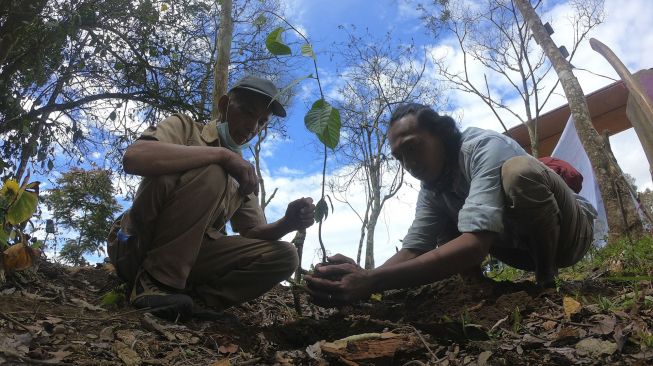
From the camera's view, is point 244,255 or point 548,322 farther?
Result: point 244,255

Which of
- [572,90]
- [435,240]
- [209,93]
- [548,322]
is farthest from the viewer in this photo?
[209,93]

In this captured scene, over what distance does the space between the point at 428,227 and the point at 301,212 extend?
A: 0.70 meters

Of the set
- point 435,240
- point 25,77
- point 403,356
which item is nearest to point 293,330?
point 403,356

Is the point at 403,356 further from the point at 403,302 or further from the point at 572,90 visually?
the point at 572,90

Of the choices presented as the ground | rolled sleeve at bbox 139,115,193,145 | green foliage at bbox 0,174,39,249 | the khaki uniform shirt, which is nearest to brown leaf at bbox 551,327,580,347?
the ground

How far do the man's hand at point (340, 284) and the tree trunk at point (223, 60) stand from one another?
11.3 ft

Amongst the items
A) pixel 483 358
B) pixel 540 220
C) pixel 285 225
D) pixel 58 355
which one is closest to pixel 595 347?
pixel 483 358

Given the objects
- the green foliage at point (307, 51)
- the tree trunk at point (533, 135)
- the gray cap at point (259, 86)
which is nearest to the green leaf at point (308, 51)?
the green foliage at point (307, 51)

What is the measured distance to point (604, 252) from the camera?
422cm

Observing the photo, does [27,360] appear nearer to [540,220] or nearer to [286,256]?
[286,256]

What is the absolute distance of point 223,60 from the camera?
18.5 ft

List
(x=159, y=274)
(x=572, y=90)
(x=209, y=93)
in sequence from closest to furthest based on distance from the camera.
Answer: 1. (x=159, y=274)
2. (x=572, y=90)
3. (x=209, y=93)

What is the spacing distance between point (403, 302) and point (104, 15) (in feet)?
19.9

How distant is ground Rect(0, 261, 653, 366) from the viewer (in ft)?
4.53
